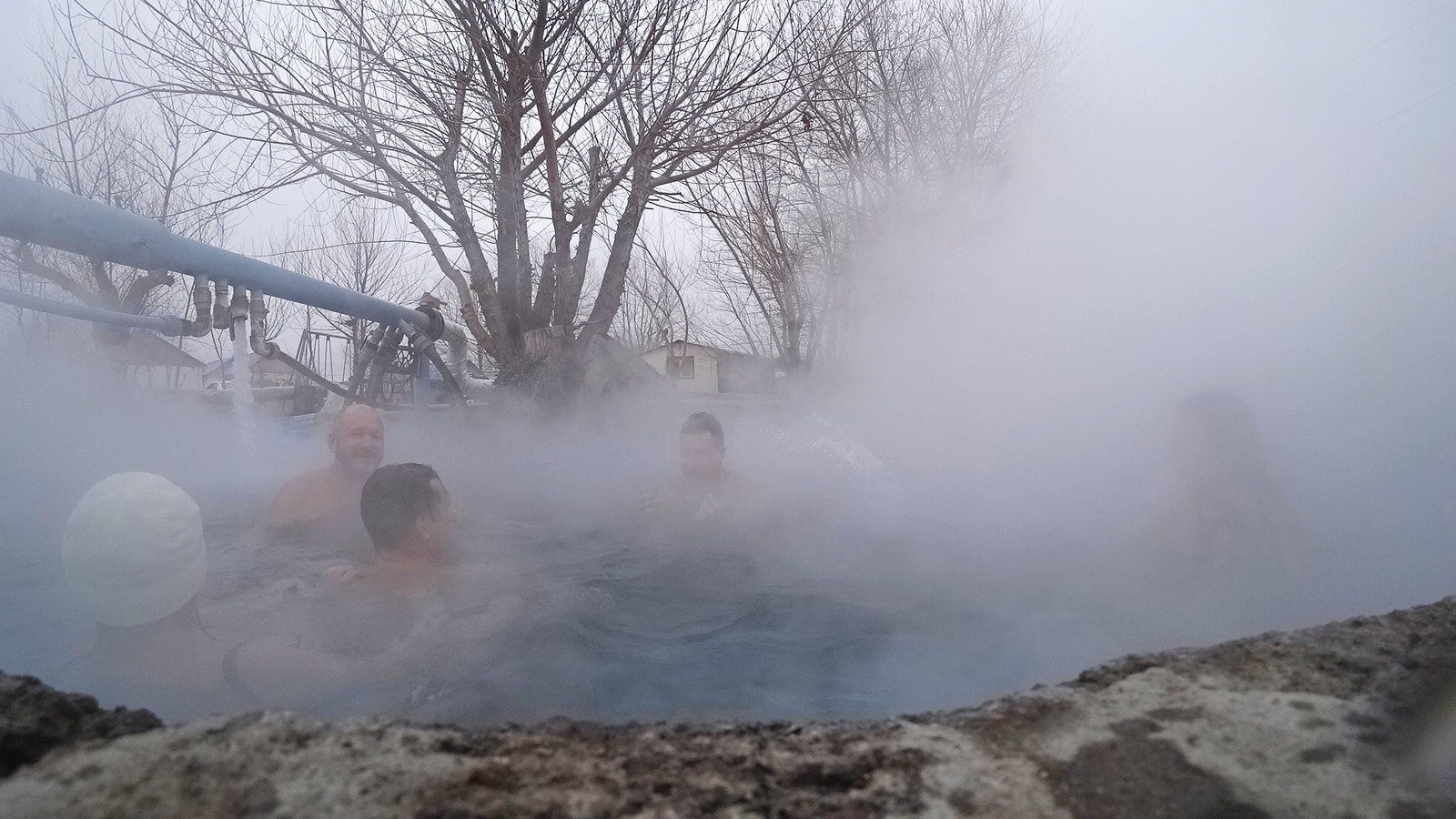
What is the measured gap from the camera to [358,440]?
4.27 metres

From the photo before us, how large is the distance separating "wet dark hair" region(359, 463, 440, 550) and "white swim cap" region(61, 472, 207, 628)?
3.61ft

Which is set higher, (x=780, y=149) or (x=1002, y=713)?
(x=780, y=149)

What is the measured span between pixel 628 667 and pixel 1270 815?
6.60ft

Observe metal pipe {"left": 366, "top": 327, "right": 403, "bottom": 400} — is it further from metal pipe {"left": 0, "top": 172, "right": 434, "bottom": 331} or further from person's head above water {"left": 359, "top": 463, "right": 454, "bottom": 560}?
person's head above water {"left": 359, "top": 463, "right": 454, "bottom": 560}

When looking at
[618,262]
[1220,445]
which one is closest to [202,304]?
[618,262]

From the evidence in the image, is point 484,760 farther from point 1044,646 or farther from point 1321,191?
point 1321,191

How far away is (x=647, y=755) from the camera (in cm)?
108

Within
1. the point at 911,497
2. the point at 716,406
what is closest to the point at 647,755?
the point at 911,497

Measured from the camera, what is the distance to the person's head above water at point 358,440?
4.29 meters

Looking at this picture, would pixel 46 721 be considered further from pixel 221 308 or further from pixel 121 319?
pixel 121 319

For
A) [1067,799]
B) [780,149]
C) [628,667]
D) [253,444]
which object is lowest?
[628,667]

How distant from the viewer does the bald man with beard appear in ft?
14.0

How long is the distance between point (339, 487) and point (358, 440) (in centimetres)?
33

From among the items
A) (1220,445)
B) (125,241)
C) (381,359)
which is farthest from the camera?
(381,359)
